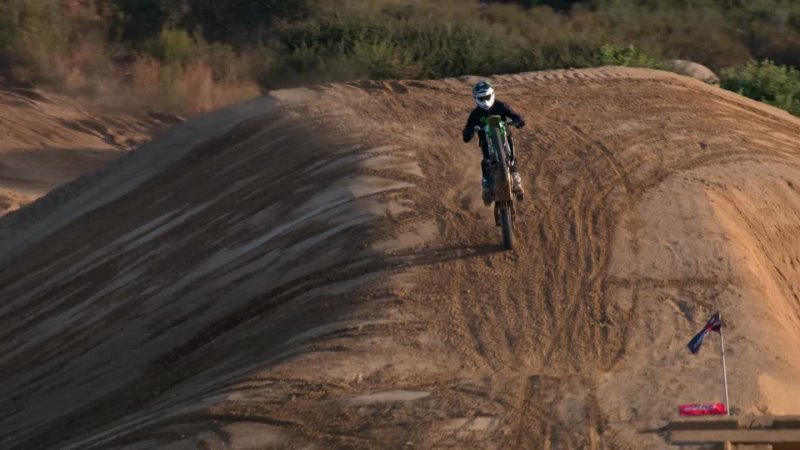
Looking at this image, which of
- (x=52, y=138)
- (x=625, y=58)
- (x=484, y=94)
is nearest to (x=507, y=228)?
(x=484, y=94)

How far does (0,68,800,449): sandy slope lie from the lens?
9.27 meters

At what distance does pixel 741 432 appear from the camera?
27.5 feet

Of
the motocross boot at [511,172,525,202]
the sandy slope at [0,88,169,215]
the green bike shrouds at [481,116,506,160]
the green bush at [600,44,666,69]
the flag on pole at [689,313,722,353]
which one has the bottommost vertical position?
the sandy slope at [0,88,169,215]

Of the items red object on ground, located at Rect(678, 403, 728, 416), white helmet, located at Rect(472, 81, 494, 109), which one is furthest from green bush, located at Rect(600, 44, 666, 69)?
red object on ground, located at Rect(678, 403, 728, 416)

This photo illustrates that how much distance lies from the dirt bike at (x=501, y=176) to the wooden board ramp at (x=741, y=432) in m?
3.63

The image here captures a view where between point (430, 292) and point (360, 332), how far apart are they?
96 cm

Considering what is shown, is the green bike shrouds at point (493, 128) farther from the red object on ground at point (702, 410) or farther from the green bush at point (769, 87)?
the green bush at point (769, 87)

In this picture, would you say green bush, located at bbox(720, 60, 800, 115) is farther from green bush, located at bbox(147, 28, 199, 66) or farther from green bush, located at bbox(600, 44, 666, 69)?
green bush, located at bbox(147, 28, 199, 66)

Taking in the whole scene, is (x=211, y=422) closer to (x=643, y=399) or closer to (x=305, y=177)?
(x=643, y=399)

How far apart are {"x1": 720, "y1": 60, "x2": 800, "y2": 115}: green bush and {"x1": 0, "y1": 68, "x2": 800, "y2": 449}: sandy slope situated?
350 centimetres

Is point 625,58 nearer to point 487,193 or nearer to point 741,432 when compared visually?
point 487,193

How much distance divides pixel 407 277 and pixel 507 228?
3.81ft

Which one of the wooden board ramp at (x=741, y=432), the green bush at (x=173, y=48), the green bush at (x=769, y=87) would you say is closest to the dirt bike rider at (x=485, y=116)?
the wooden board ramp at (x=741, y=432)

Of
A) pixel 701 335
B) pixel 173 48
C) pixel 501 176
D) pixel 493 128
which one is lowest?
pixel 173 48
